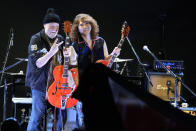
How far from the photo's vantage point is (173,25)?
7176 mm

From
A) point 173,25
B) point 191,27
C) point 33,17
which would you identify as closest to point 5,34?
point 33,17

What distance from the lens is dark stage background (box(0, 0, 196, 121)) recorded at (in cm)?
619

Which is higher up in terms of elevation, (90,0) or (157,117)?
(90,0)

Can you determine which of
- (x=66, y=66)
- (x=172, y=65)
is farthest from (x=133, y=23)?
(x=66, y=66)

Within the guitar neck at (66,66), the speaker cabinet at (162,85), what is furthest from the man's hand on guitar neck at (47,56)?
the speaker cabinet at (162,85)

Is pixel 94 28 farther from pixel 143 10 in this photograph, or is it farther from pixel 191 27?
pixel 191 27

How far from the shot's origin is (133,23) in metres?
6.96

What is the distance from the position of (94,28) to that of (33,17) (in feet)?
10.1

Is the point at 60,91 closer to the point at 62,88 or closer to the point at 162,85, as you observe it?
the point at 62,88

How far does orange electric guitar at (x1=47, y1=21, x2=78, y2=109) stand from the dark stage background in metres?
3.01

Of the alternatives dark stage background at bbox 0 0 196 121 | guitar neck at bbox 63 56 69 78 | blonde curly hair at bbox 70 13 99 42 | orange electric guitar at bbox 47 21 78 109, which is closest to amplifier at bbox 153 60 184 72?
dark stage background at bbox 0 0 196 121

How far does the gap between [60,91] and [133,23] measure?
4107mm

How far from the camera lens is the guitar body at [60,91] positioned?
132 inches

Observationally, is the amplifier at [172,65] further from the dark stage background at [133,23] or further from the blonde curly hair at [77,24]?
the blonde curly hair at [77,24]
